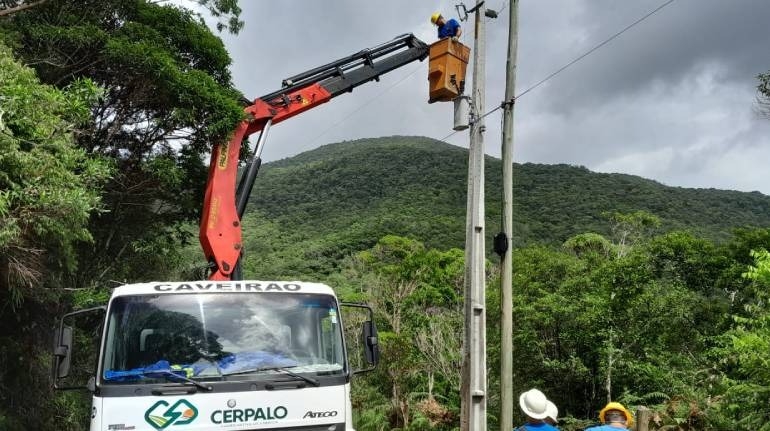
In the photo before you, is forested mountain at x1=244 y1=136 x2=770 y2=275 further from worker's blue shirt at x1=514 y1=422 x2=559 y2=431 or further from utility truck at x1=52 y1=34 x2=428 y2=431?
worker's blue shirt at x1=514 y1=422 x2=559 y2=431

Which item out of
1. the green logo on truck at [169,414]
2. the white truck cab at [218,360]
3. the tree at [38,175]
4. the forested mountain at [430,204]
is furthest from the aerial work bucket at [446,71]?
the forested mountain at [430,204]

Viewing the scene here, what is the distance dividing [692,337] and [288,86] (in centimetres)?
1349

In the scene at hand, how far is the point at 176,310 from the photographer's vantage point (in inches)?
234

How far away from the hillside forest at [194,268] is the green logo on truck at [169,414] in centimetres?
387

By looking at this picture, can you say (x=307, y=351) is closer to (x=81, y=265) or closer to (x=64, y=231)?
(x=64, y=231)

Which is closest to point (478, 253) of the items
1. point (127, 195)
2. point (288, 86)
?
point (288, 86)

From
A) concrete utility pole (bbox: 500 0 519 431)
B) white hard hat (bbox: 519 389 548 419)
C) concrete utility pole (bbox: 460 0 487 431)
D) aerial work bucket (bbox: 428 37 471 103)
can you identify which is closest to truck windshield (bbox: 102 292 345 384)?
white hard hat (bbox: 519 389 548 419)

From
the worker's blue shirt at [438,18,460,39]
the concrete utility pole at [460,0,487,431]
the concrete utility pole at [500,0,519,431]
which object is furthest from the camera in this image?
the worker's blue shirt at [438,18,460,39]

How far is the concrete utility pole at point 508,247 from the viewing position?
8.23 m

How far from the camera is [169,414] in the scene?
5230 millimetres

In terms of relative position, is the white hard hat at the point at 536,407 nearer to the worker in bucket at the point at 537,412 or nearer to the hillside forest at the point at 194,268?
the worker in bucket at the point at 537,412

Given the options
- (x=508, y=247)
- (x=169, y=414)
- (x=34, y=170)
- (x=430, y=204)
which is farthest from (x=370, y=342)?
(x=430, y=204)

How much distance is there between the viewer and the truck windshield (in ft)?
18.4

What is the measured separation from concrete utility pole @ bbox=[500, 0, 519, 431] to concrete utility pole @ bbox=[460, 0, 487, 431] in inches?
11.0
